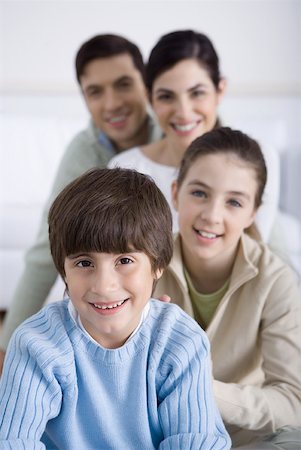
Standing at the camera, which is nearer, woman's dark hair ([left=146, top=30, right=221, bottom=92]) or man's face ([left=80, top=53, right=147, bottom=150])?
woman's dark hair ([left=146, top=30, right=221, bottom=92])

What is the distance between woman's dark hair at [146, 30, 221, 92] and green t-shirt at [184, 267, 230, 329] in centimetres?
59

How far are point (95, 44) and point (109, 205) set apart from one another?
3.38 feet

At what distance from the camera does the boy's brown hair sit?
3.66ft

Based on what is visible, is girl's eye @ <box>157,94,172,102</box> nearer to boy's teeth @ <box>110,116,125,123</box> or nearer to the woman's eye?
the woman's eye

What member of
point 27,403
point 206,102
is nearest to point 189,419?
point 27,403

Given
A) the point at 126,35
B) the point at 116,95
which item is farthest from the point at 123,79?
the point at 126,35

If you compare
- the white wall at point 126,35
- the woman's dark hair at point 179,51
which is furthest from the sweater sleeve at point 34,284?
the white wall at point 126,35

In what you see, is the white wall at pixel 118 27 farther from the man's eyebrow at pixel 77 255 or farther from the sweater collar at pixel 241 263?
the man's eyebrow at pixel 77 255

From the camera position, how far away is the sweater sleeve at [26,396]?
111cm

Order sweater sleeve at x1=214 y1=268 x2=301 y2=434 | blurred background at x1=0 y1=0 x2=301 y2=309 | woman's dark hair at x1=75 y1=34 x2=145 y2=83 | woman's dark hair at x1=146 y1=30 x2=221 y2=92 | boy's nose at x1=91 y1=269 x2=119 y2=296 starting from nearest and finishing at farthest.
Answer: boy's nose at x1=91 y1=269 x2=119 y2=296
sweater sleeve at x1=214 y1=268 x2=301 y2=434
woman's dark hair at x1=146 y1=30 x2=221 y2=92
woman's dark hair at x1=75 y1=34 x2=145 y2=83
blurred background at x1=0 y1=0 x2=301 y2=309

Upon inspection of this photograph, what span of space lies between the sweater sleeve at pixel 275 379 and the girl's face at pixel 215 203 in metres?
0.16

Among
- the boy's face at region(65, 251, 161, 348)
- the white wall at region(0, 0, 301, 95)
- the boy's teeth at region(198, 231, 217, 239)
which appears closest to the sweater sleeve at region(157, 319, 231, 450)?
the boy's face at region(65, 251, 161, 348)

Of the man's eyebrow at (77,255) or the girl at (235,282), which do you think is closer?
the man's eyebrow at (77,255)

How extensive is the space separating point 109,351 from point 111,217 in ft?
0.77
